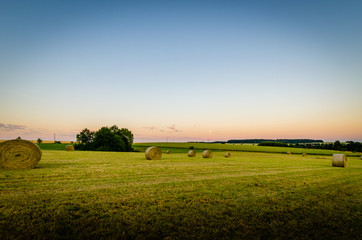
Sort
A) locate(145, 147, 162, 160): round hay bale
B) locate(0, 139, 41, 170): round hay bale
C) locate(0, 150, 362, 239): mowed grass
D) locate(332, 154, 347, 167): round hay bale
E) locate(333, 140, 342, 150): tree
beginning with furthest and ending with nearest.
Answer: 1. locate(333, 140, 342, 150): tree
2. locate(145, 147, 162, 160): round hay bale
3. locate(332, 154, 347, 167): round hay bale
4. locate(0, 139, 41, 170): round hay bale
5. locate(0, 150, 362, 239): mowed grass

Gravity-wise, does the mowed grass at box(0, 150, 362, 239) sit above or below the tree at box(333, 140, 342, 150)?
above

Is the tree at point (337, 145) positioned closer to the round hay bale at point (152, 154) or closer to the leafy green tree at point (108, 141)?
the leafy green tree at point (108, 141)

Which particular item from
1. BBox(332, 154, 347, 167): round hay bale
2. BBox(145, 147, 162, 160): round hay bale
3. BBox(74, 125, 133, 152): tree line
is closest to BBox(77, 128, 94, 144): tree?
BBox(74, 125, 133, 152): tree line

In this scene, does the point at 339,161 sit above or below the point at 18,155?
below

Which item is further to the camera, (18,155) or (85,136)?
(85,136)

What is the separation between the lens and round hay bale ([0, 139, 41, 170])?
13476 millimetres

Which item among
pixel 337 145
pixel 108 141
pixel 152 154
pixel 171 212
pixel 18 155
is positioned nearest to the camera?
pixel 171 212

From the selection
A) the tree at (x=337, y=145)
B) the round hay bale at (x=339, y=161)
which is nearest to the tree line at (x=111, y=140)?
the round hay bale at (x=339, y=161)

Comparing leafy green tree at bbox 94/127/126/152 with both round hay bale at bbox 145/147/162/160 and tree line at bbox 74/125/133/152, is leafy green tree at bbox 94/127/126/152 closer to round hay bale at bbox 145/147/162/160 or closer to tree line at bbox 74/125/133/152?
tree line at bbox 74/125/133/152

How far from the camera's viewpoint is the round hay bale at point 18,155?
44.2 feet

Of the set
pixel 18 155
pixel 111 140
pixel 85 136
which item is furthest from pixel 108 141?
pixel 18 155

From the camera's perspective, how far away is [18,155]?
45.8ft

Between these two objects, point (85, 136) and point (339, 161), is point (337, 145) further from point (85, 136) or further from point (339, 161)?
point (85, 136)

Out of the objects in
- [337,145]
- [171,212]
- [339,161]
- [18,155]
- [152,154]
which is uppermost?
[18,155]
